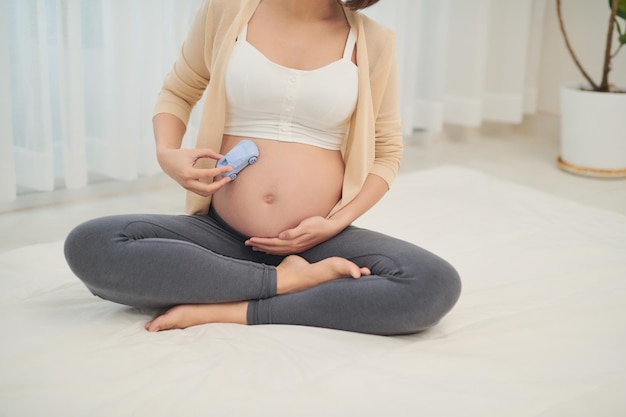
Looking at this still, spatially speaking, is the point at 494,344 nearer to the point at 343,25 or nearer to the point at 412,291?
the point at 412,291

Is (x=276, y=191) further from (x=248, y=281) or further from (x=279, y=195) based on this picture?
(x=248, y=281)

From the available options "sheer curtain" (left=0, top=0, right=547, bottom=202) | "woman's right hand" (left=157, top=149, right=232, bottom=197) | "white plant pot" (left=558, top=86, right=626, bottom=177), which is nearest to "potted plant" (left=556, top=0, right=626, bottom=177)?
"white plant pot" (left=558, top=86, right=626, bottom=177)

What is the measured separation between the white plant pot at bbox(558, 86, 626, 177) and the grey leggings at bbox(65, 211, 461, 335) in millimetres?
1570

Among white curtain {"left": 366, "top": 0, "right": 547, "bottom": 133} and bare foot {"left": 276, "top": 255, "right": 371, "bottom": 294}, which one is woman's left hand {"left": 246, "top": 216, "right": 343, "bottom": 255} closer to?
bare foot {"left": 276, "top": 255, "right": 371, "bottom": 294}

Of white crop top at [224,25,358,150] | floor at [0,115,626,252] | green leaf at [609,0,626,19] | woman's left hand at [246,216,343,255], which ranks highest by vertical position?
green leaf at [609,0,626,19]

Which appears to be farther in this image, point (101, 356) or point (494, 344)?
point (494, 344)

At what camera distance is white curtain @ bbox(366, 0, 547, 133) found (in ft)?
9.09

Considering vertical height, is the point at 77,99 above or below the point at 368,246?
above

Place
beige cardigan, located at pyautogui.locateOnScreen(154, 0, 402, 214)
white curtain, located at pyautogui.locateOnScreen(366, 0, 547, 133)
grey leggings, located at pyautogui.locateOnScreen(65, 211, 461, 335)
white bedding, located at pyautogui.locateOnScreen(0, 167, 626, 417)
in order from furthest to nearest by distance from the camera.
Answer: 1. white curtain, located at pyautogui.locateOnScreen(366, 0, 547, 133)
2. beige cardigan, located at pyautogui.locateOnScreen(154, 0, 402, 214)
3. grey leggings, located at pyautogui.locateOnScreen(65, 211, 461, 335)
4. white bedding, located at pyautogui.locateOnScreen(0, 167, 626, 417)

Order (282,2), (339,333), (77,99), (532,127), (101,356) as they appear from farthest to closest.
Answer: (532,127), (77,99), (282,2), (339,333), (101,356)

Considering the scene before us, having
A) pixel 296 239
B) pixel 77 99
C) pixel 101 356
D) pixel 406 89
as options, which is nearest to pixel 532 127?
pixel 406 89

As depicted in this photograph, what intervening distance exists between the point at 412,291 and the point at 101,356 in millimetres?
496

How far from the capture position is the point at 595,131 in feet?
8.43

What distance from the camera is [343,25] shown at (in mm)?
1362
